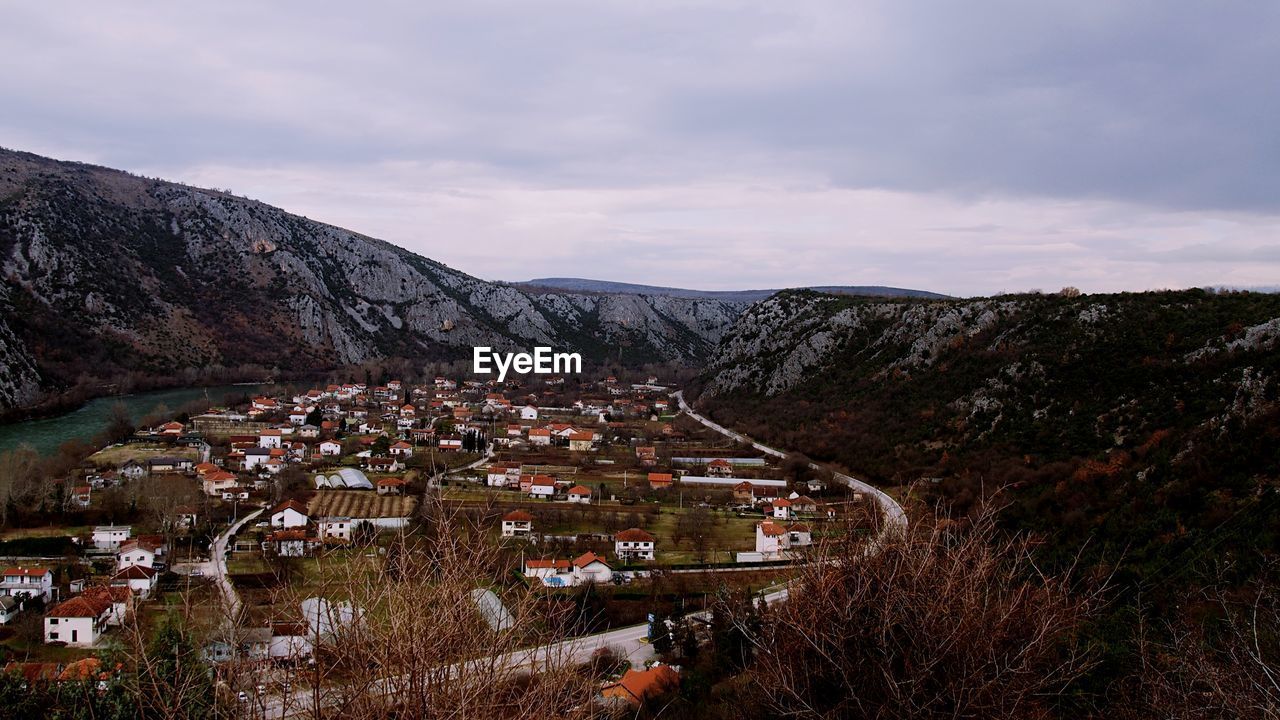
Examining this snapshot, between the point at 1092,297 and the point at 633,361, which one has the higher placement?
the point at 1092,297

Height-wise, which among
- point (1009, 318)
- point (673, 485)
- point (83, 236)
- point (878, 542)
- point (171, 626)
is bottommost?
point (673, 485)

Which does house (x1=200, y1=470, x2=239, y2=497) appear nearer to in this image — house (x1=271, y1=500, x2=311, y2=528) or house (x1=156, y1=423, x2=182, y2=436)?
house (x1=271, y1=500, x2=311, y2=528)

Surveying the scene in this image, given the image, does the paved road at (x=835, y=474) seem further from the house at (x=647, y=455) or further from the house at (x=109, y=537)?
the house at (x=109, y=537)

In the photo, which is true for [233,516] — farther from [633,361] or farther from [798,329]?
[633,361]

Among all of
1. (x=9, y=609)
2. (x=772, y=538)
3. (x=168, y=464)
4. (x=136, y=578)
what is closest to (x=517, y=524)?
(x=772, y=538)

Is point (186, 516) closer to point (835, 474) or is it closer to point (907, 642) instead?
point (835, 474)

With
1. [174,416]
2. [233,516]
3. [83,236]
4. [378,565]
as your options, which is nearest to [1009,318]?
[233,516]

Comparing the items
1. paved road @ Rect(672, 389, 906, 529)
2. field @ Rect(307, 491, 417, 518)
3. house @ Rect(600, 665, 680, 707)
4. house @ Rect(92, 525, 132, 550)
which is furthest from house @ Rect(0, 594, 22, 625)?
paved road @ Rect(672, 389, 906, 529)
